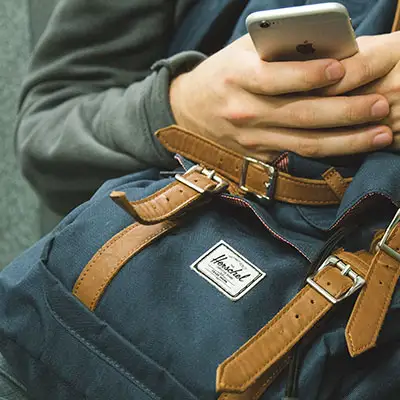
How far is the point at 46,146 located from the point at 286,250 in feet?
1.12

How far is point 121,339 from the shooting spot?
497mm

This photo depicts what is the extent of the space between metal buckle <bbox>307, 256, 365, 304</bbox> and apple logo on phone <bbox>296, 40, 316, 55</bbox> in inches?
6.0

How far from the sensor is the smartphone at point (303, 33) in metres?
0.49

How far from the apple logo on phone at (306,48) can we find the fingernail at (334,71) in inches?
0.7

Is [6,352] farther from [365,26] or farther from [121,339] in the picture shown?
[365,26]

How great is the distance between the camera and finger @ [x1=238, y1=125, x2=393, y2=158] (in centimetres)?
55

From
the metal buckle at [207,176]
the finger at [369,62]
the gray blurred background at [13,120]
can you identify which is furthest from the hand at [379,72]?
the gray blurred background at [13,120]

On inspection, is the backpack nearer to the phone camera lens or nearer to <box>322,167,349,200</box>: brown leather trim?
<box>322,167,349,200</box>: brown leather trim

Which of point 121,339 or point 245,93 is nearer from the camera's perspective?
point 121,339

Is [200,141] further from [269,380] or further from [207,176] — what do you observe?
[269,380]

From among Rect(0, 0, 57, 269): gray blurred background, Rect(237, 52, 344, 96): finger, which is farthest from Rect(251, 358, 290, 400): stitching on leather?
Rect(0, 0, 57, 269): gray blurred background

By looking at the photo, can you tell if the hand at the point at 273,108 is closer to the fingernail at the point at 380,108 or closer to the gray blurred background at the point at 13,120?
the fingernail at the point at 380,108

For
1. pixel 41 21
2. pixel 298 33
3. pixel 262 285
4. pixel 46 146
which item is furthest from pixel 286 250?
pixel 41 21

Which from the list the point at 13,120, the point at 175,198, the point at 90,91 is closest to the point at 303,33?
the point at 175,198
